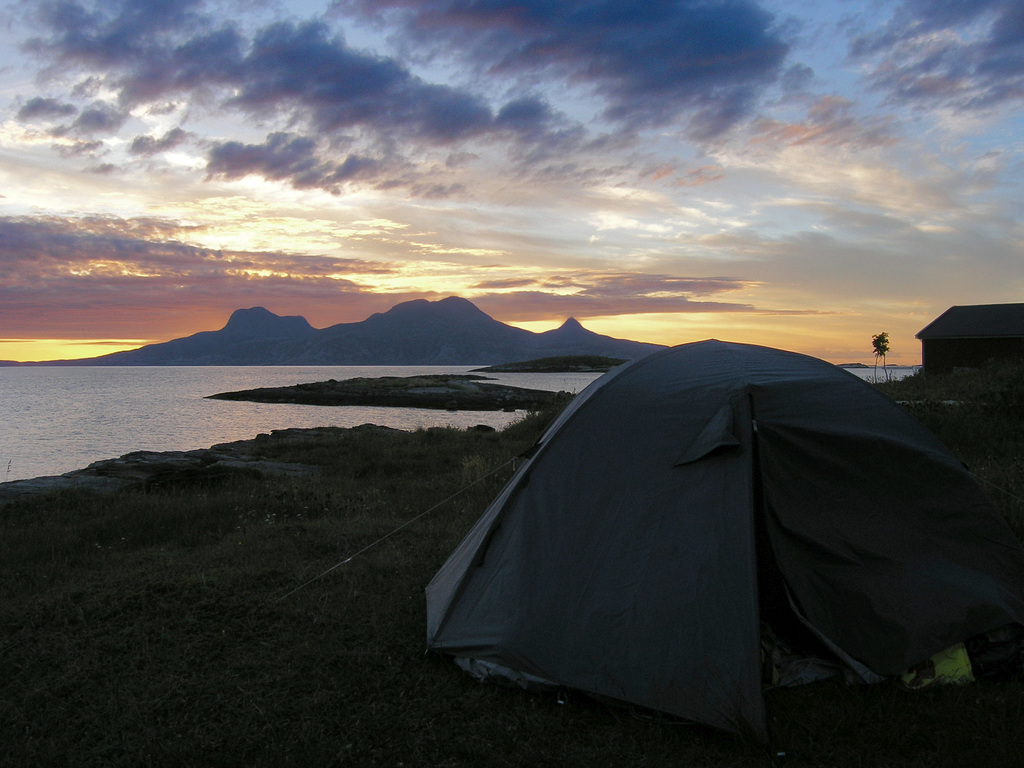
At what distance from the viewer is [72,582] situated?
730cm

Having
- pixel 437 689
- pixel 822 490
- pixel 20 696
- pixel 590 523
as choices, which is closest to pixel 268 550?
pixel 20 696

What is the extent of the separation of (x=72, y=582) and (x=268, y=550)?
6.92 ft

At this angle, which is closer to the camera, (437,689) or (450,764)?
(450,764)

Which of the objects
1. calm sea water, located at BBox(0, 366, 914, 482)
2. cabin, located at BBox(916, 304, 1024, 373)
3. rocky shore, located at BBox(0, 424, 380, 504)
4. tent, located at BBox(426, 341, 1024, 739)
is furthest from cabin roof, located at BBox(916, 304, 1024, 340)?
tent, located at BBox(426, 341, 1024, 739)

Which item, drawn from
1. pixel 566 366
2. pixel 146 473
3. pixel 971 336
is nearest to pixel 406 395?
pixel 971 336

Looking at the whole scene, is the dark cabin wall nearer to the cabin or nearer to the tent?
the cabin

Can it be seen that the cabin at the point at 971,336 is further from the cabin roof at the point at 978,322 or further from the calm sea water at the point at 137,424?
the calm sea water at the point at 137,424

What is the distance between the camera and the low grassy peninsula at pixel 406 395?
64.9 meters

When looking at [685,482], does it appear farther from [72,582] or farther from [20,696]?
[72,582]

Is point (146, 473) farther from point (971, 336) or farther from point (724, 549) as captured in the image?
point (971, 336)

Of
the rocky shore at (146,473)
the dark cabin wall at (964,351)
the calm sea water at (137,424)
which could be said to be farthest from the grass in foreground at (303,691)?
the dark cabin wall at (964,351)

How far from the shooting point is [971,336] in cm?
3709

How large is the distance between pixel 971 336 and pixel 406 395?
50.1 metres

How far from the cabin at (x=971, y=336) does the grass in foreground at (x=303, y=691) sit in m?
38.5
